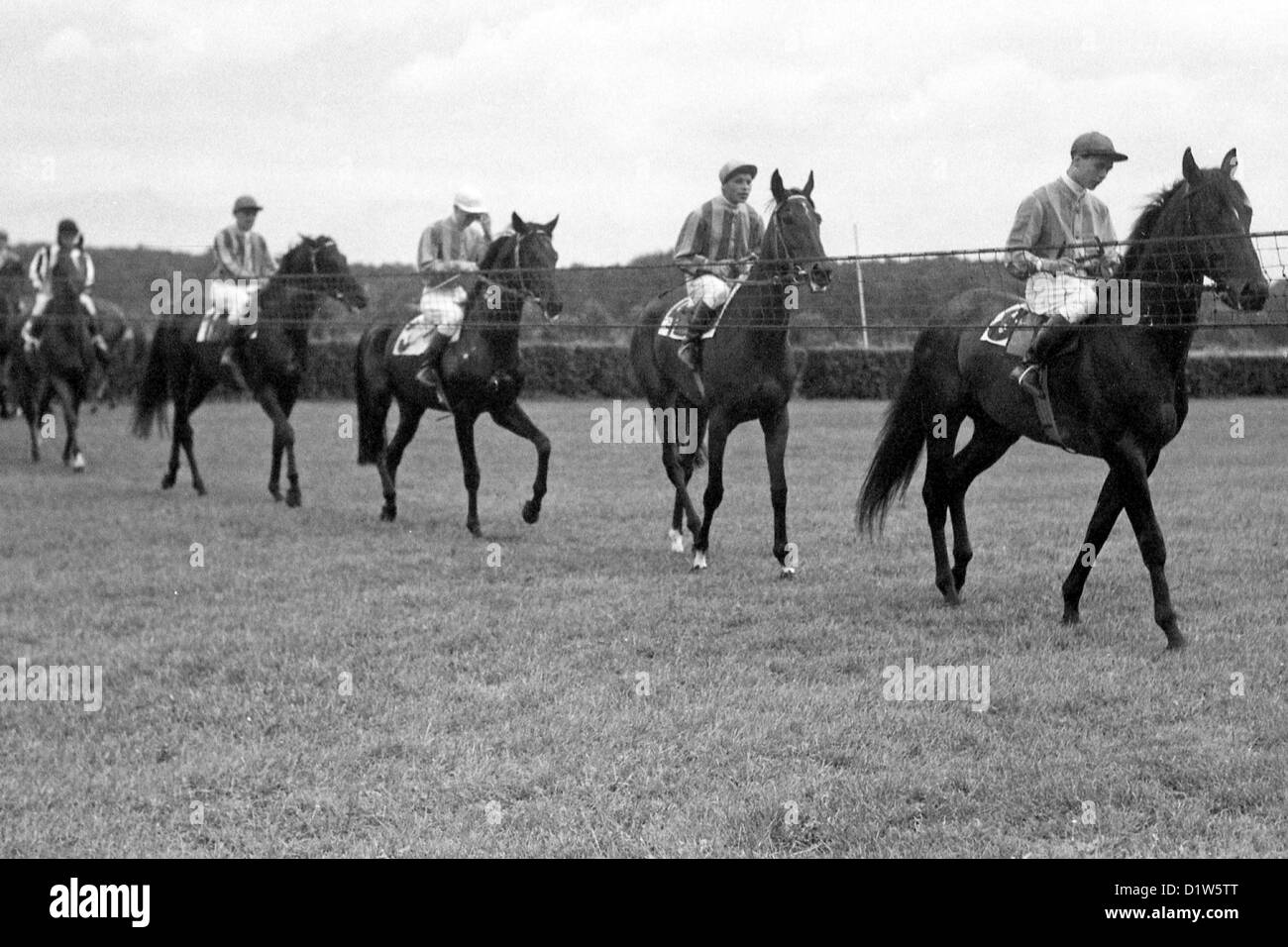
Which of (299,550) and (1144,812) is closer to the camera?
(1144,812)

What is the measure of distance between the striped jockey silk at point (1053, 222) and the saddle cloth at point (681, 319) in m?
2.55

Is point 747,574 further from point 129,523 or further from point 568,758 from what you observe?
point 129,523

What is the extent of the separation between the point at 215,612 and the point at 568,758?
3918mm

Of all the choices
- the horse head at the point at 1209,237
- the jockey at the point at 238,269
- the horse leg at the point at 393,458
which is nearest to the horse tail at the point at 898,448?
the horse head at the point at 1209,237

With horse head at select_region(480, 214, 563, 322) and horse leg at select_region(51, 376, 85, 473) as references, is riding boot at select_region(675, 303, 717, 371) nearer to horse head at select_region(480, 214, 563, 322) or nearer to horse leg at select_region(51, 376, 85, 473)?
horse head at select_region(480, 214, 563, 322)

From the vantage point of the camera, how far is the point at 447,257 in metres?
12.7

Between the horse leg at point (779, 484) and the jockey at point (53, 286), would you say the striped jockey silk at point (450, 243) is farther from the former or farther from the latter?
the jockey at point (53, 286)

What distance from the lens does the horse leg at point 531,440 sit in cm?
1209

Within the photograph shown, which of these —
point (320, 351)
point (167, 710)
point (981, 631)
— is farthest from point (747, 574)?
point (320, 351)

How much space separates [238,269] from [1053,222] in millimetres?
9504

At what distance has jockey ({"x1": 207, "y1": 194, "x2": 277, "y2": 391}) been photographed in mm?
14953

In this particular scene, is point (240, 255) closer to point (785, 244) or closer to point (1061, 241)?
point (785, 244)

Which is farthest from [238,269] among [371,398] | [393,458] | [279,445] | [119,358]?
[119,358]
